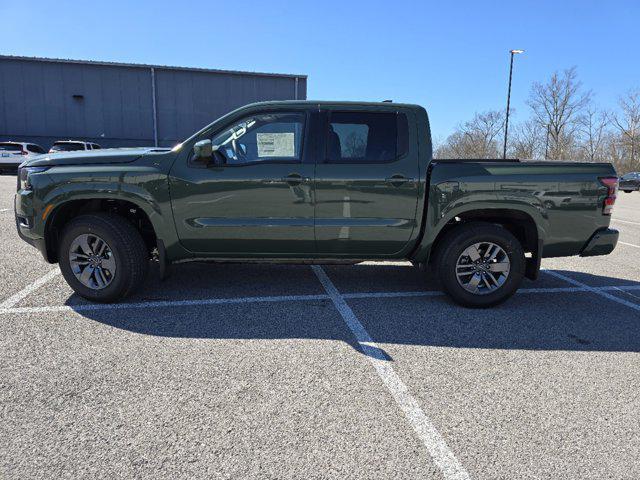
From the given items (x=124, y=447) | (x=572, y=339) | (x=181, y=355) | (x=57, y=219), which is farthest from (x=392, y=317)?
(x=57, y=219)

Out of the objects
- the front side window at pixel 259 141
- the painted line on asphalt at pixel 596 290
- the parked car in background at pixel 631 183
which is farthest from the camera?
the parked car in background at pixel 631 183

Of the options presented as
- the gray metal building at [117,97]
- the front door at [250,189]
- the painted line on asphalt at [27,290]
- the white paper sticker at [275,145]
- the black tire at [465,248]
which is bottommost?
the painted line on asphalt at [27,290]

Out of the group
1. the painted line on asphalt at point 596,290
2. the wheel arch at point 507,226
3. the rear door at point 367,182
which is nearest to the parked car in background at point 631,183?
the painted line on asphalt at point 596,290

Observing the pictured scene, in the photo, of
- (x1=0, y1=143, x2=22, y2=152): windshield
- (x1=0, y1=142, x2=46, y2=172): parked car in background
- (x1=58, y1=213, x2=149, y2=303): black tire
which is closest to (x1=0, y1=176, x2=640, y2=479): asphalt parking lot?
(x1=58, y1=213, x2=149, y2=303): black tire

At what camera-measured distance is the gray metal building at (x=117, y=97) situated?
98.8ft

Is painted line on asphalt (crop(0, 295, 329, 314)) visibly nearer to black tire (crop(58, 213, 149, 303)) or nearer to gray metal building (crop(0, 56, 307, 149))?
black tire (crop(58, 213, 149, 303))

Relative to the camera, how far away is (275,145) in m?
4.14

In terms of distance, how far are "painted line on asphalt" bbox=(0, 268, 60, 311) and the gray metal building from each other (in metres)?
27.3

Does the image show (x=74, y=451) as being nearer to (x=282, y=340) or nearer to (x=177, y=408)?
(x=177, y=408)

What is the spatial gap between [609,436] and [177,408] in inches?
93.4

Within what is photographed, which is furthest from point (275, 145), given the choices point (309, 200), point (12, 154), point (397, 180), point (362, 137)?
point (12, 154)

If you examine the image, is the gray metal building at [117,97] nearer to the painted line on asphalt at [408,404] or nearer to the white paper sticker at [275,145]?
the white paper sticker at [275,145]

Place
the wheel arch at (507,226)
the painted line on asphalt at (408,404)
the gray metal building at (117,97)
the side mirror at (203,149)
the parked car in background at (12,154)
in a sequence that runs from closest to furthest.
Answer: the painted line on asphalt at (408,404) < the side mirror at (203,149) < the wheel arch at (507,226) < the parked car in background at (12,154) < the gray metal building at (117,97)

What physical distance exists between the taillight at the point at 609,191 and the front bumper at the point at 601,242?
203 millimetres
